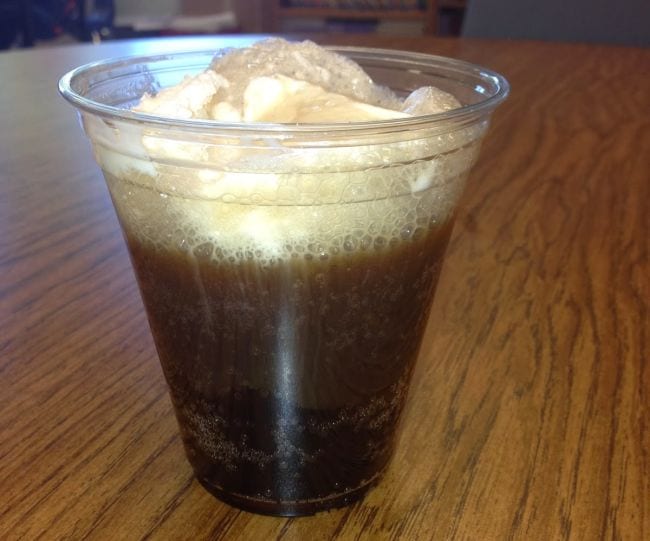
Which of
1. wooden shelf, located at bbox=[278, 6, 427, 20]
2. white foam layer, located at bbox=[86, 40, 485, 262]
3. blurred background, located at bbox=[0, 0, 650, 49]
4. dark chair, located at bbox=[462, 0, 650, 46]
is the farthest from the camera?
wooden shelf, located at bbox=[278, 6, 427, 20]

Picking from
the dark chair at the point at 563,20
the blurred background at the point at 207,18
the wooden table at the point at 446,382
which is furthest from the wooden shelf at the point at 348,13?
the wooden table at the point at 446,382

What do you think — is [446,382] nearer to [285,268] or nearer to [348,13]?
[285,268]

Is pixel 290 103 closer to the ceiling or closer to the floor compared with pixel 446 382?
closer to the ceiling

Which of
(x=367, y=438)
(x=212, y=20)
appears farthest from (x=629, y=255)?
(x=212, y=20)

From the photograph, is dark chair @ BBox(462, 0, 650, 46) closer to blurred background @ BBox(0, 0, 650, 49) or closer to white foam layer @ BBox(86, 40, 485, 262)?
blurred background @ BBox(0, 0, 650, 49)

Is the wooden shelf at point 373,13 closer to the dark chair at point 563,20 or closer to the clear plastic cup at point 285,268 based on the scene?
the dark chair at point 563,20

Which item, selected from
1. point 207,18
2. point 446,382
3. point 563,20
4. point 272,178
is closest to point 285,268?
point 272,178

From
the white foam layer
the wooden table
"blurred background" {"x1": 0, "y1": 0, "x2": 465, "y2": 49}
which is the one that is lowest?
"blurred background" {"x1": 0, "y1": 0, "x2": 465, "y2": 49}

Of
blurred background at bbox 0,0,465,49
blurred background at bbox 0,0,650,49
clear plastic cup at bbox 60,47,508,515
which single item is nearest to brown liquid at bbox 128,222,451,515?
clear plastic cup at bbox 60,47,508,515
